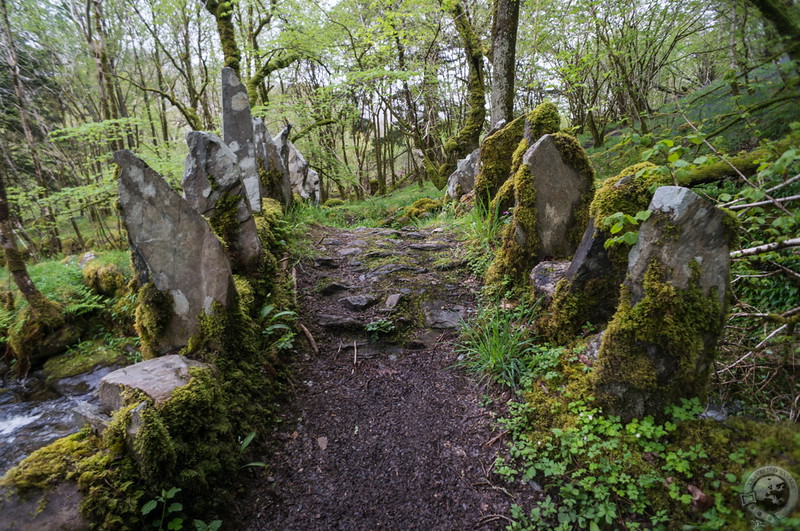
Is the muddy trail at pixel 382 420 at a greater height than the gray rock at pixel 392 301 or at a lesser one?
lesser

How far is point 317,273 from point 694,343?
393 cm

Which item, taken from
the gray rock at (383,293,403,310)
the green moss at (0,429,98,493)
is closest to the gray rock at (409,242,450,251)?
the gray rock at (383,293,403,310)

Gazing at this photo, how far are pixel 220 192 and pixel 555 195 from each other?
3.44m

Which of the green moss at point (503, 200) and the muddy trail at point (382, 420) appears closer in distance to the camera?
the muddy trail at point (382, 420)

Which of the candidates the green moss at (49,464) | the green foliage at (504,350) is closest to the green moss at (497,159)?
the green foliage at (504,350)

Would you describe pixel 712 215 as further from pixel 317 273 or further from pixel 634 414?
pixel 317 273

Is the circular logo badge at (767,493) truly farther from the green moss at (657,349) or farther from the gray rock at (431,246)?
the gray rock at (431,246)

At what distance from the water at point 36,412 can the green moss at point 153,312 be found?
4.08ft

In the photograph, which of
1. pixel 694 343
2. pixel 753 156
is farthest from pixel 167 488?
pixel 753 156

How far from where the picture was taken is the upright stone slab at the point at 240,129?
15.6ft

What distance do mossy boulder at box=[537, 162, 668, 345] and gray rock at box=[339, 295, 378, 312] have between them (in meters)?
1.87

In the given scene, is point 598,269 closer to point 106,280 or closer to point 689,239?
point 689,239

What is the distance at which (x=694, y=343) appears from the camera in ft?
6.32

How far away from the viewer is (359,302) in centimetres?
398
